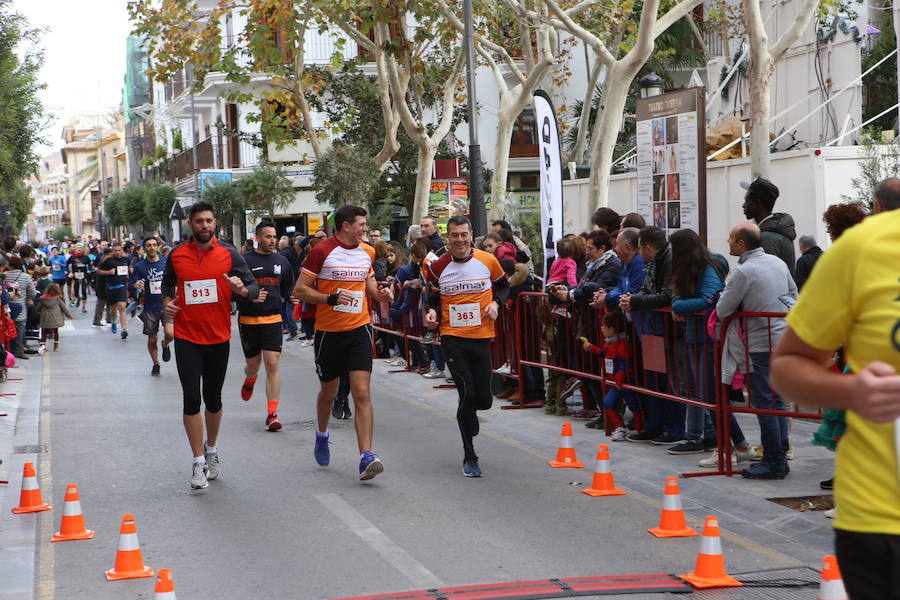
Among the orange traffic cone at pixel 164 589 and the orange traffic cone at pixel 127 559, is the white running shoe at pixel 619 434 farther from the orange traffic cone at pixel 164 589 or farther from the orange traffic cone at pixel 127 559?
the orange traffic cone at pixel 164 589

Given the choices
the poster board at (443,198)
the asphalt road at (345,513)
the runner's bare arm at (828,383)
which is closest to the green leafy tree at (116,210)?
the poster board at (443,198)

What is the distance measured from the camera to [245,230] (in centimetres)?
4781

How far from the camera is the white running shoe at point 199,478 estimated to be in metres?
8.52

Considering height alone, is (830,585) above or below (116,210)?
below

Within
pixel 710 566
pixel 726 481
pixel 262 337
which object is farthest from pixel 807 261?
pixel 710 566

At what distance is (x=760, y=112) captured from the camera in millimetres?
13961

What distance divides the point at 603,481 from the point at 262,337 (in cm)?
466

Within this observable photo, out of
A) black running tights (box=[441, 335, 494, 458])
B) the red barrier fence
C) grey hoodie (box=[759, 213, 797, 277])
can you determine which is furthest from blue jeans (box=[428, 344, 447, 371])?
black running tights (box=[441, 335, 494, 458])

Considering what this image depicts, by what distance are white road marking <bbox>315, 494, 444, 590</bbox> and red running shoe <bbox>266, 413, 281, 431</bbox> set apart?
309 centimetres

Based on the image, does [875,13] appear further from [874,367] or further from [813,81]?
[874,367]

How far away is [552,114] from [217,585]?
957 cm

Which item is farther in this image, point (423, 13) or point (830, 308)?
point (423, 13)

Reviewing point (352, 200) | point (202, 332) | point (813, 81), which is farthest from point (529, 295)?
point (352, 200)

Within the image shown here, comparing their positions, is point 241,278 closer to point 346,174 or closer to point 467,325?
point 467,325
